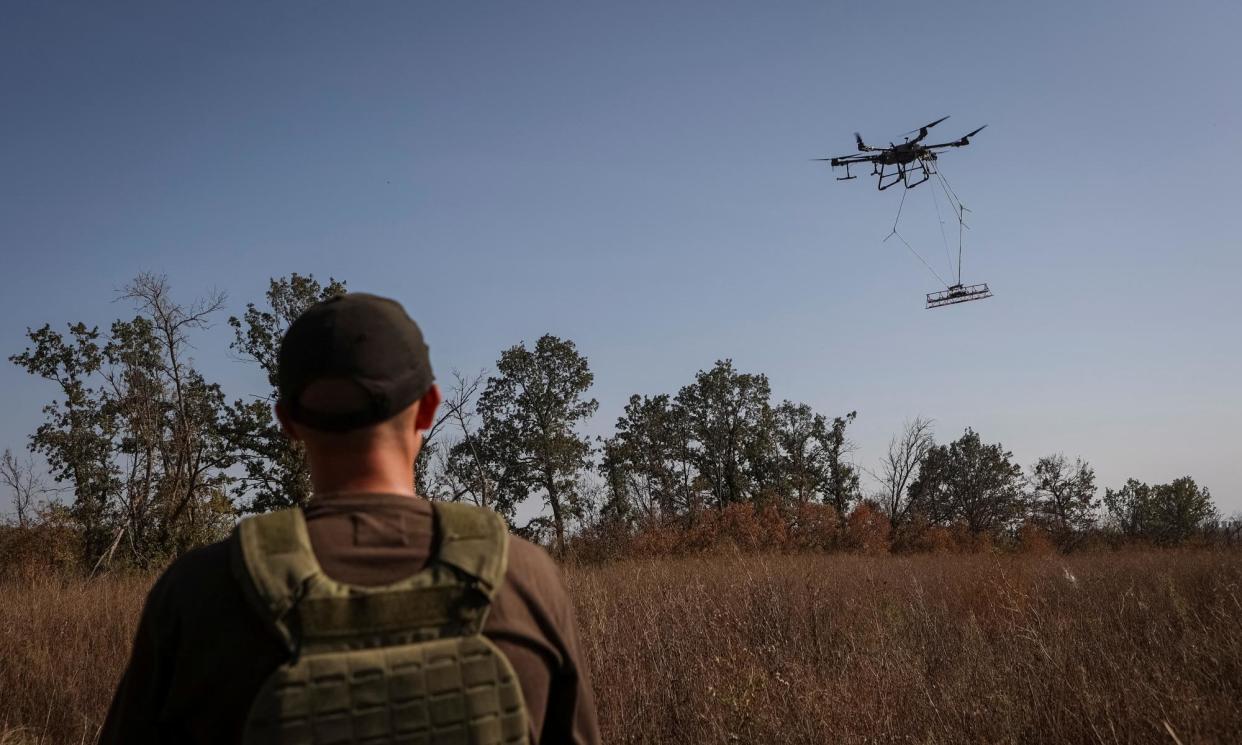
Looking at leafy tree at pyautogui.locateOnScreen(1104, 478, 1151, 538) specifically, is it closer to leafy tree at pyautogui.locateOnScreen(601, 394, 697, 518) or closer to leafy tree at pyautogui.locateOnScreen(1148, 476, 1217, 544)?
leafy tree at pyautogui.locateOnScreen(1148, 476, 1217, 544)

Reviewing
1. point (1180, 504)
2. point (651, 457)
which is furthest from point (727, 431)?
point (1180, 504)

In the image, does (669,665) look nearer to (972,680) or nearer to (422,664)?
(972,680)

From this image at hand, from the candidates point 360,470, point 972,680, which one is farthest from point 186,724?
point 972,680

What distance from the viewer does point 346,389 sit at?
1471 mm

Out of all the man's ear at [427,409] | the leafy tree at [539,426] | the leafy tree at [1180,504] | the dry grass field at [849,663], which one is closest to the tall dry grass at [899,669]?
the dry grass field at [849,663]

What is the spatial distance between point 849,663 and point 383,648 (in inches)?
221

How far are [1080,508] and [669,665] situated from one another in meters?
66.4

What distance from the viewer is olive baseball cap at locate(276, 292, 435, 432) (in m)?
1.46

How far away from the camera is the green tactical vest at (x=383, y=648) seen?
4.24 feet

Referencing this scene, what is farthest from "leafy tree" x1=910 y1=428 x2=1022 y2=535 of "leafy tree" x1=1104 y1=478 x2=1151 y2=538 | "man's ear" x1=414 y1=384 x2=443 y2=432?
"man's ear" x1=414 y1=384 x2=443 y2=432

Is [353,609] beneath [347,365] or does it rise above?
beneath

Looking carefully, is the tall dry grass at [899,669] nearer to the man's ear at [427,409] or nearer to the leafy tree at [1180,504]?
the man's ear at [427,409]

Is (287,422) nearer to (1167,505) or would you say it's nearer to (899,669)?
(899,669)

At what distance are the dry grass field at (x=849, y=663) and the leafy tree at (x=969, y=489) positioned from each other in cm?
4018
